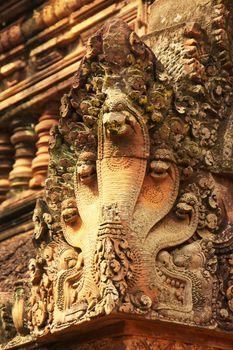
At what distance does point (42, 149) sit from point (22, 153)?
0.78 feet

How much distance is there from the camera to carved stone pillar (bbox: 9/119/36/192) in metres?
7.74

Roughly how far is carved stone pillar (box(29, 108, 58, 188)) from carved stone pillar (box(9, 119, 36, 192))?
3.7 inches

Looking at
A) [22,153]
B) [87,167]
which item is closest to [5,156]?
[22,153]

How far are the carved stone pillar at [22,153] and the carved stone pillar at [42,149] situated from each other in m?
0.09

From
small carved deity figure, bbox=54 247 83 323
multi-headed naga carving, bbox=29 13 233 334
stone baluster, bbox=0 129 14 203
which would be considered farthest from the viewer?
stone baluster, bbox=0 129 14 203

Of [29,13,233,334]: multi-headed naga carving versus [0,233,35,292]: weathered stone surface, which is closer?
[29,13,233,334]: multi-headed naga carving

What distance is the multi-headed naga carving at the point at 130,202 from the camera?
4.72 metres

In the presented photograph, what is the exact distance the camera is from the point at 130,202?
4.83m

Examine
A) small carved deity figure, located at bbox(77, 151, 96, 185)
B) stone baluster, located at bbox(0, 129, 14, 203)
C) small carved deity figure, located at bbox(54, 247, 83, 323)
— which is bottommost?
small carved deity figure, located at bbox(54, 247, 83, 323)

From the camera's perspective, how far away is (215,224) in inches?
195

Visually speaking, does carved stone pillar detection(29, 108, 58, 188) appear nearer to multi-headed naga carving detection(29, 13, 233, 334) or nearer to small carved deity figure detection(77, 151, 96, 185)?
multi-headed naga carving detection(29, 13, 233, 334)

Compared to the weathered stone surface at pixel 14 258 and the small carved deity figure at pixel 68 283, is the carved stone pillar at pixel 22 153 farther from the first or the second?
the small carved deity figure at pixel 68 283

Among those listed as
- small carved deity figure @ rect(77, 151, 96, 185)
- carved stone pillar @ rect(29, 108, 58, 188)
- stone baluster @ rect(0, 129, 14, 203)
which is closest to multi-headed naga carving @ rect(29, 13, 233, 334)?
small carved deity figure @ rect(77, 151, 96, 185)

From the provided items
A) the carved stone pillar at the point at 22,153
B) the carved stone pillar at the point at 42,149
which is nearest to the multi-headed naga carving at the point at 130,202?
the carved stone pillar at the point at 42,149
